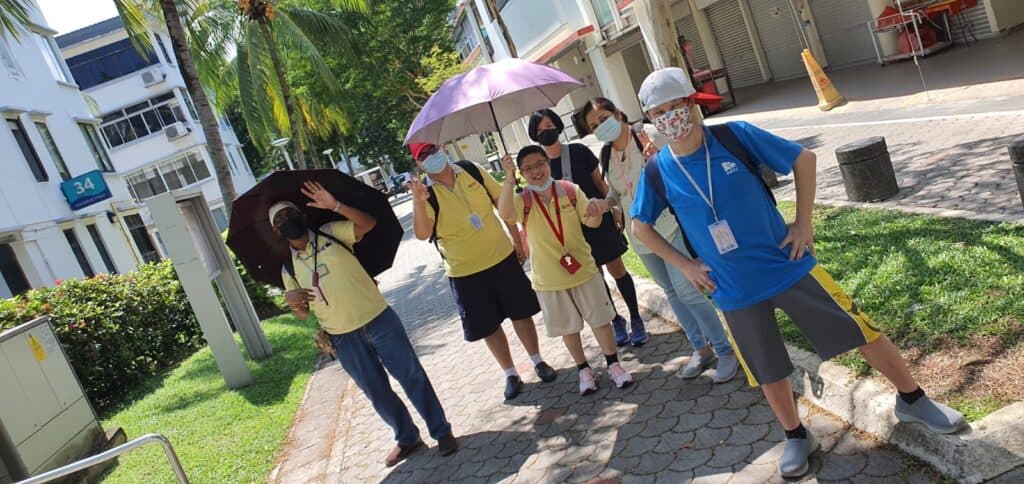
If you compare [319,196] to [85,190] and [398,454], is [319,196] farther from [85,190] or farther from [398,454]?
[85,190]

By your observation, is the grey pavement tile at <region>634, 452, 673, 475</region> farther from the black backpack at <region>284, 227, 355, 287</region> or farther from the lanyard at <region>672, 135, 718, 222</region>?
the black backpack at <region>284, 227, 355, 287</region>

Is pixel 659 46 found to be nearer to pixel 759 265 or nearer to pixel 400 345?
pixel 400 345

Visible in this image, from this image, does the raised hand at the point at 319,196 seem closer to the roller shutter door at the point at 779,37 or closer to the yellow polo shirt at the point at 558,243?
the yellow polo shirt at the point at 558,243

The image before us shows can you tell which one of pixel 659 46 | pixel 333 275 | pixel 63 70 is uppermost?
pixel 63 70

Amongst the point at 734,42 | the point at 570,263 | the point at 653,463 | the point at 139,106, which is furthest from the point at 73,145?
the point at 653,463

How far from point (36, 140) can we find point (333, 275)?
1900 centimetres

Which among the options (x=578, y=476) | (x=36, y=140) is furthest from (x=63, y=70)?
(x=578, y=476)

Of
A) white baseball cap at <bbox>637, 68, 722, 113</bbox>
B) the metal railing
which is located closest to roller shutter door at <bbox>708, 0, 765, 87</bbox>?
white baseball cap at <bbox>637, 68, 722, 113</bbox>

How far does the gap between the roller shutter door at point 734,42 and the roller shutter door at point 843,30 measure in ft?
11.3

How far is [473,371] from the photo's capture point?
22.8 ft

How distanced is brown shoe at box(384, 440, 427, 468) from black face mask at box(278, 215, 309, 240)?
5.39ft

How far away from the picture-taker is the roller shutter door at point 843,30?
667 inches

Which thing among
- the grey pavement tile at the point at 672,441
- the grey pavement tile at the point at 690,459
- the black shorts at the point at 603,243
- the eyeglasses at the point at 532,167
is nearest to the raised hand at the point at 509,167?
the eyeglasses at the point at 532,167

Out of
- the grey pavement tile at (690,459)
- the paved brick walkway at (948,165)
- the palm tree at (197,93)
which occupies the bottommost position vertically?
the grey pavement tile at (690,459)
